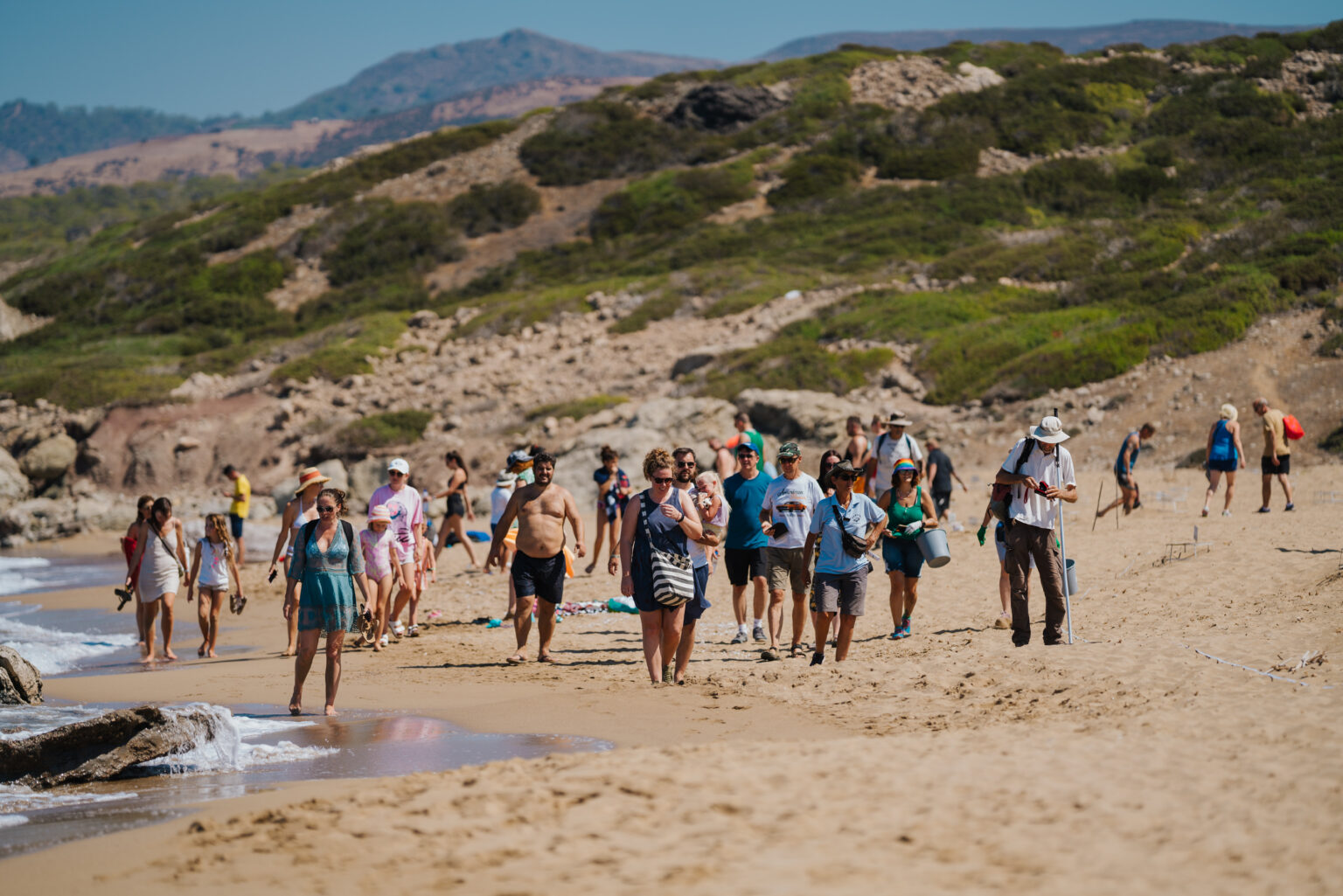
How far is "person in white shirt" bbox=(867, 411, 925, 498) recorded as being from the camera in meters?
10.4

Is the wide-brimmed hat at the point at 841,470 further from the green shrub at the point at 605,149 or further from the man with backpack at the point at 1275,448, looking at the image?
the green shrub at the point at 605,149

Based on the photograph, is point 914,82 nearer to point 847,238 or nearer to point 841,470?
point 847,238

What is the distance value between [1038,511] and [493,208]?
143ft

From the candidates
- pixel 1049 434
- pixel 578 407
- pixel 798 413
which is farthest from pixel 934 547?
pixel 578 407

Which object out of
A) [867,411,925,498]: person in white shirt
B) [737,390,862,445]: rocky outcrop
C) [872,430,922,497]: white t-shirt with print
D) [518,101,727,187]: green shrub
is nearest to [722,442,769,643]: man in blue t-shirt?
[867,411,925,498]: person in white shirt

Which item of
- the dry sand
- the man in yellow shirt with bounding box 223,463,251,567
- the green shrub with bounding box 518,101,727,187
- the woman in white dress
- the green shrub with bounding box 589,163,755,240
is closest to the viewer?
the dry sand

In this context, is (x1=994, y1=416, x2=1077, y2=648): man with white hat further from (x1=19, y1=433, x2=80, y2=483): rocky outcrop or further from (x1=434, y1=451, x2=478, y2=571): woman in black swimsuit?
(x1=19, y1=433, x2=80, y2=483): rocky outcrop

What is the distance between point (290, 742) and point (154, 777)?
2.86 feet

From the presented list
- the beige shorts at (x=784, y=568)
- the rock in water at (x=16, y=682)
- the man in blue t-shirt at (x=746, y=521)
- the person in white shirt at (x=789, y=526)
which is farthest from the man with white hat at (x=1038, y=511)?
the rock in water at (x=16, y=682)

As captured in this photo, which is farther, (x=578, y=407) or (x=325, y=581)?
(x=578, y=407)

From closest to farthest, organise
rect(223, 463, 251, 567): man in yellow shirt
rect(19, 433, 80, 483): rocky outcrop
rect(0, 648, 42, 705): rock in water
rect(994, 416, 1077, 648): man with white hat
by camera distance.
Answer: rect(994, 416, 1077, 648): man with white hat, rect(0, 648, 42, 705): rock in water, rect(223, 463, 251, 567): man in yellow shirt, rect(19, 433, 80, 483): rocky outcrop

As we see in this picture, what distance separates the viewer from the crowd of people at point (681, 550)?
7922mm

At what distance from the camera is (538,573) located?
357 inches

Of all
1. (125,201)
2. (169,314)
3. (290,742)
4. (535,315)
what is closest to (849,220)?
(535,315)
